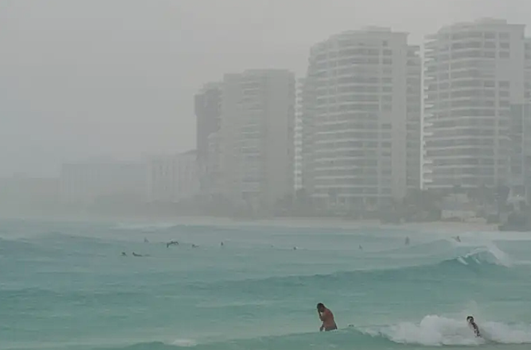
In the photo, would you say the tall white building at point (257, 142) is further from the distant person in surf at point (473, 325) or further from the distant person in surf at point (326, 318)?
the distant person in surf at point (473, 325)

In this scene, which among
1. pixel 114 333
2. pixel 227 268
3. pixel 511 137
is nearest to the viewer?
pixel 114 333

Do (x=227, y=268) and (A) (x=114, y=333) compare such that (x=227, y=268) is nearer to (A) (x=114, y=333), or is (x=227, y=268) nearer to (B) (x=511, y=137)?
(A) (x=114, y=333)

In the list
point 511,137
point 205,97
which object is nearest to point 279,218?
point 205,97

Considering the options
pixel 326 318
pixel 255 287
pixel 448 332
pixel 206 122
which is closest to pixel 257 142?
pixel 206 122

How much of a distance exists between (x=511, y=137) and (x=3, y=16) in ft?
7.88

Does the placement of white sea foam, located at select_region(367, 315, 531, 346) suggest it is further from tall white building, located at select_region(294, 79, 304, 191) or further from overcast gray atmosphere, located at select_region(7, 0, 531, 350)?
tall white building, located at select_region(294, 79, 304, 191)

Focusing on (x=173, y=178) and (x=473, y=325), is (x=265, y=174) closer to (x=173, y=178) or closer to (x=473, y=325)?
(x=173, y=178)

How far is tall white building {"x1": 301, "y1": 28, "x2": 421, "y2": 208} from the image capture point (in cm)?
432

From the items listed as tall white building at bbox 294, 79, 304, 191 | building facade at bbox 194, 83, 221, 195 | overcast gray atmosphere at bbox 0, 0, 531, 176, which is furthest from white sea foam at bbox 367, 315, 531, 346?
overcast gray atmosphere at bbox 0, 0, 531, 176

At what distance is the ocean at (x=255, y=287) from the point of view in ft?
12.8

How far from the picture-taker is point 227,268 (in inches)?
163

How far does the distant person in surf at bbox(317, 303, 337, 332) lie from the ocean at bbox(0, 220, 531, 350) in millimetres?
31

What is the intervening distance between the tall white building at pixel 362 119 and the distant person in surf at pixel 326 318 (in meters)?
0.53

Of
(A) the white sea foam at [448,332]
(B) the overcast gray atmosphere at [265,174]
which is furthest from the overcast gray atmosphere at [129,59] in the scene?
(A) the white sea foam at [448,332]
